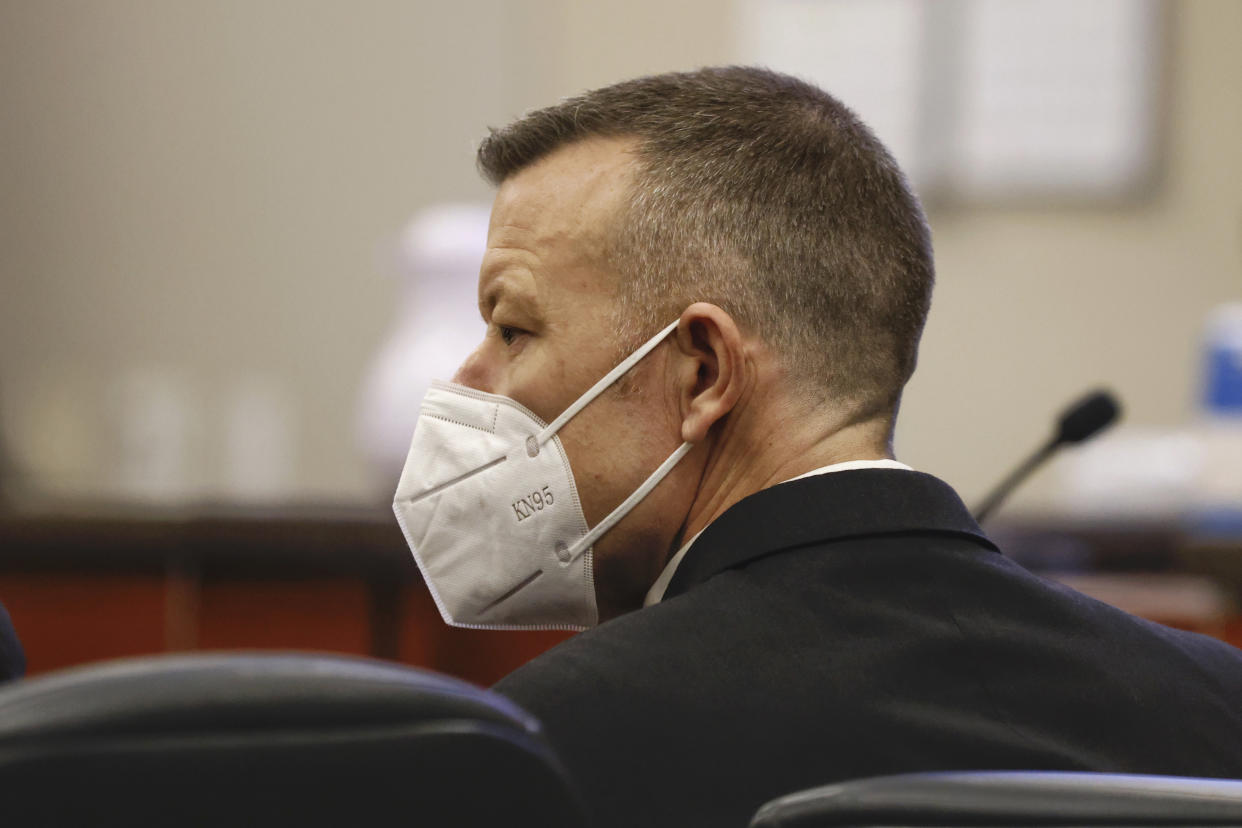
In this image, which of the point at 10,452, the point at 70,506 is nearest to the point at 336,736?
the point at 70,506

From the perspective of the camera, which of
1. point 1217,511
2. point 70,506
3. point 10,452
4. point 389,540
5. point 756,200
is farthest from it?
point 10,452

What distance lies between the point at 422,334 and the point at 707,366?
45.4 inches

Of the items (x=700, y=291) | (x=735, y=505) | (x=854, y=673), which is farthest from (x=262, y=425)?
(x=854, y=673)

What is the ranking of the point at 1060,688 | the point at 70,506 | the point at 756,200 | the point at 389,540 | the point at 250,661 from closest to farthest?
the point at 250,661, the point at 1060,688, the point at 756,200, the point at 389,540, the point at 70,506

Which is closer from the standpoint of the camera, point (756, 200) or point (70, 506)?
point (756, 200)

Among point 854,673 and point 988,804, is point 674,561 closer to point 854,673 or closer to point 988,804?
point 854,673

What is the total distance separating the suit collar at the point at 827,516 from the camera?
82 centimetres

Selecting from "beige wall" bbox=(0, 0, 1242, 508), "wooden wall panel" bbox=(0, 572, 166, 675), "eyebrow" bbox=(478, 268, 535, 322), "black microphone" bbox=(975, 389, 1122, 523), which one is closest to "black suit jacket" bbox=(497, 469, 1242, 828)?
"eyebrow" bbox=(478, 268, 535, 322)

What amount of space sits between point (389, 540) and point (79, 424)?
7.17 feet

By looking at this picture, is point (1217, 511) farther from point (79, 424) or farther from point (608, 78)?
point (79, 424)

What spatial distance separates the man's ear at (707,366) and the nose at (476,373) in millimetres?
166

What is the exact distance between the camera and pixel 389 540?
5.80 feet

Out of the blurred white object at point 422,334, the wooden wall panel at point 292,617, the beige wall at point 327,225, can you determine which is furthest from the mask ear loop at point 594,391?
the beige wall at point 327,225

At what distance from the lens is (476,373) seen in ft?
3.52
